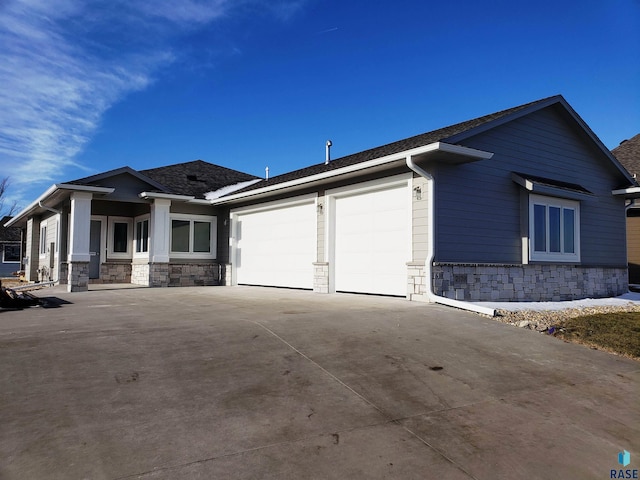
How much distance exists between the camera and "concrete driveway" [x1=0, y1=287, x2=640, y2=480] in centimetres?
260

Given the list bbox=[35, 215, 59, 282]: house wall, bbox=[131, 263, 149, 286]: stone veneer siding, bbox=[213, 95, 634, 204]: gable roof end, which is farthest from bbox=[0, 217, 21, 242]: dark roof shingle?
bbox=[213, 95, 634, 204]: gable roof end

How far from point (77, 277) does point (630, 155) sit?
2106 centimetres

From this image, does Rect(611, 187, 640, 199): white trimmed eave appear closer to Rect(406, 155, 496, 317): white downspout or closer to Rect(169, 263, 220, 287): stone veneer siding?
Rect(406, 155, 496, 317): white downspout

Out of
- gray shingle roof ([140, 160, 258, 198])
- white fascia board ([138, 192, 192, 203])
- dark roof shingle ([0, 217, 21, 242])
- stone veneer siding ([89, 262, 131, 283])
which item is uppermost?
gray shingle roof ([140, 160, 258, 198])

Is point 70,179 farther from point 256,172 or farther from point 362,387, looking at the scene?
point 362,387

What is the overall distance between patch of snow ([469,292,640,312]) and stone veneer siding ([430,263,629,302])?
335mm

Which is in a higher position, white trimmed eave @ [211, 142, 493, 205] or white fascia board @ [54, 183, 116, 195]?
white trimmed eave @ [211, 142, 493, 205]

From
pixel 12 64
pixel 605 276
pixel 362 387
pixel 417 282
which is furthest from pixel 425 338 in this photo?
pixel 12 64

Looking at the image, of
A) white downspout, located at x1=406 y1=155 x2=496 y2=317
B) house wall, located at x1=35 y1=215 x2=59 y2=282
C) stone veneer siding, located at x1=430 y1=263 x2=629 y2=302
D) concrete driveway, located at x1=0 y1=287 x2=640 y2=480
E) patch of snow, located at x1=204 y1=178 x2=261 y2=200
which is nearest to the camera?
concrete driveway, located at x1=0 y1=287 x2=640 y2=480

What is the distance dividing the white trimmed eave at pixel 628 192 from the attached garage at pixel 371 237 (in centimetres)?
770

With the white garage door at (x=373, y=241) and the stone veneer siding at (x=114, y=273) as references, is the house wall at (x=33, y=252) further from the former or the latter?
the white garage door at (x=373, y=241)

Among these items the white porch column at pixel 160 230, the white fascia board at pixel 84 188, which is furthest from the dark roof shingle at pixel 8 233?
the white fascia board at pixel 84 188

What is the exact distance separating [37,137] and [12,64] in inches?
466

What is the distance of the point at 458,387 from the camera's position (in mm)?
4055
